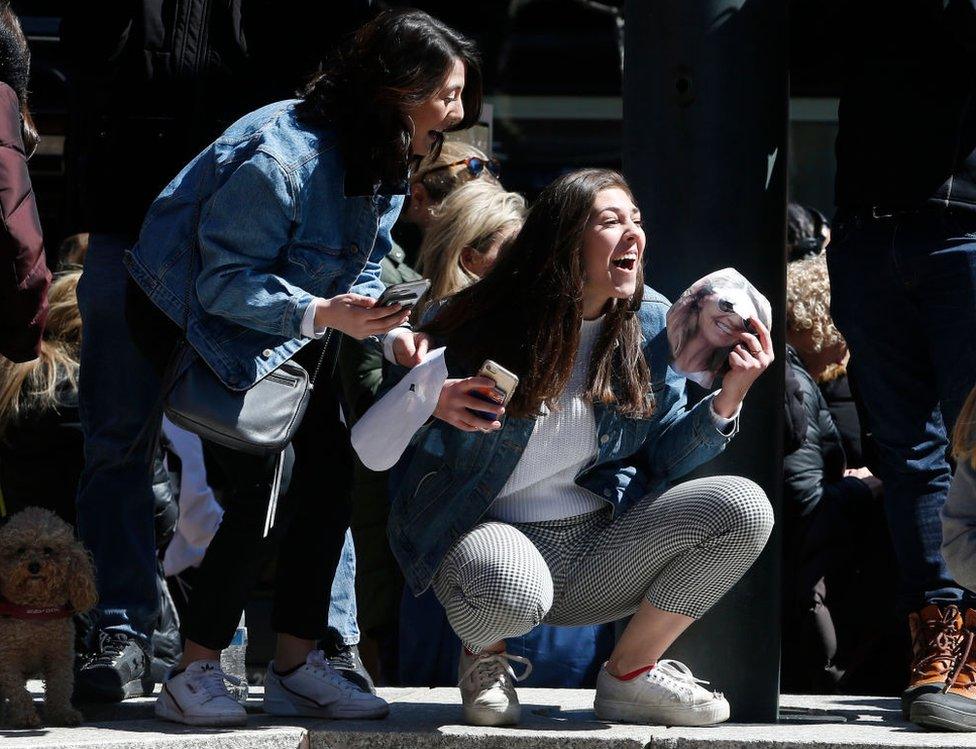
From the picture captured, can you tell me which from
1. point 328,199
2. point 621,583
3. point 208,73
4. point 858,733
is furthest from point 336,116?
point 858,733

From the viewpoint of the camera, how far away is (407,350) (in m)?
3.64

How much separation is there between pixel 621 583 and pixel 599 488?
238 mm

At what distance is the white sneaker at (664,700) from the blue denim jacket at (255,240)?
1101mm

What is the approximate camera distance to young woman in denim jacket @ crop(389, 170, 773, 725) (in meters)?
3.65

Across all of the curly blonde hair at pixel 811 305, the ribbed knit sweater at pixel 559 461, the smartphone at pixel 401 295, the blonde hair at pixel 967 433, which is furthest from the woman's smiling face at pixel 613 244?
the curly blonde hair at pixel 811 305

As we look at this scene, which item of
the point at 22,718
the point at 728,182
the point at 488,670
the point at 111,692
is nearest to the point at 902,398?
the point at 728,182

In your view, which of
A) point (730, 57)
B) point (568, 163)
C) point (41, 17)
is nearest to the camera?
point (730, 57)

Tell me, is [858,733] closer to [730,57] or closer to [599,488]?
[599,488]

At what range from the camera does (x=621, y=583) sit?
3766 mm

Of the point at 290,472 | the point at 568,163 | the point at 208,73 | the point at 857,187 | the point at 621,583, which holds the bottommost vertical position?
the point at 568,163

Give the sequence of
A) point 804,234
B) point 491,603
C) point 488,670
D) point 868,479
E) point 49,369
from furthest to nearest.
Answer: point 804,234 → point 868,479 → point 49,369 → point 488,670 → point 491,603

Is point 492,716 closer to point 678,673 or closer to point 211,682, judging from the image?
point 678,673

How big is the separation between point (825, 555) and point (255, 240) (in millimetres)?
2562

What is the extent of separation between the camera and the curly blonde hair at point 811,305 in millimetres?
5617
